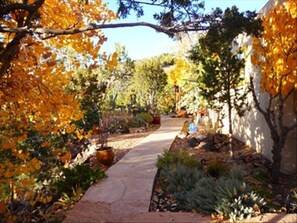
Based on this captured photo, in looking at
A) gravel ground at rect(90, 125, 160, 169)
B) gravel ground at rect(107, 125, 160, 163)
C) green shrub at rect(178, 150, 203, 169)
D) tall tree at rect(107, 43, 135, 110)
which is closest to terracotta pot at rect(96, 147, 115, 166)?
gravel ground at rect(90, 125, 160, 169)

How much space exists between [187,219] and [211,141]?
18.5ft

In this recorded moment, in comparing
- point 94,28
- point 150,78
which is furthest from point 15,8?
point 150,78

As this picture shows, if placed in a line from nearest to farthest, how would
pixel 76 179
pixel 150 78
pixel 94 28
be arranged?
pixel 94 28
pixel 76 179
pixel 150 78

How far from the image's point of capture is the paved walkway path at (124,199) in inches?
189

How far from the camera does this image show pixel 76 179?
646 cm

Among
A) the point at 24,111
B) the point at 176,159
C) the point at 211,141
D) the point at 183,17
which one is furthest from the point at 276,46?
the point at 24,111

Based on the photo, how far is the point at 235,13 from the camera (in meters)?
4.12

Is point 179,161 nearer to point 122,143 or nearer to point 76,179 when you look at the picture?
point 76,179

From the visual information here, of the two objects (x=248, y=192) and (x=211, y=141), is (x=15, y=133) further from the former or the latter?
(x=211, y=141)

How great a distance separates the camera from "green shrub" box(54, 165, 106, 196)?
634cm

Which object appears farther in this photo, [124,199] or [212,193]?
[124,199]

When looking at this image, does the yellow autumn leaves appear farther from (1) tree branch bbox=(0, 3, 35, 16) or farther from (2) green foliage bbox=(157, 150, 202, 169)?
(1) tree branch bbox=(0, 3, 35, 16)

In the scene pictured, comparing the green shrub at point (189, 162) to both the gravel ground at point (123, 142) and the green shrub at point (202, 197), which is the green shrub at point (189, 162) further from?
the gravel ground at point (123, 142)

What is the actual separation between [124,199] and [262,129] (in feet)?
16.5
